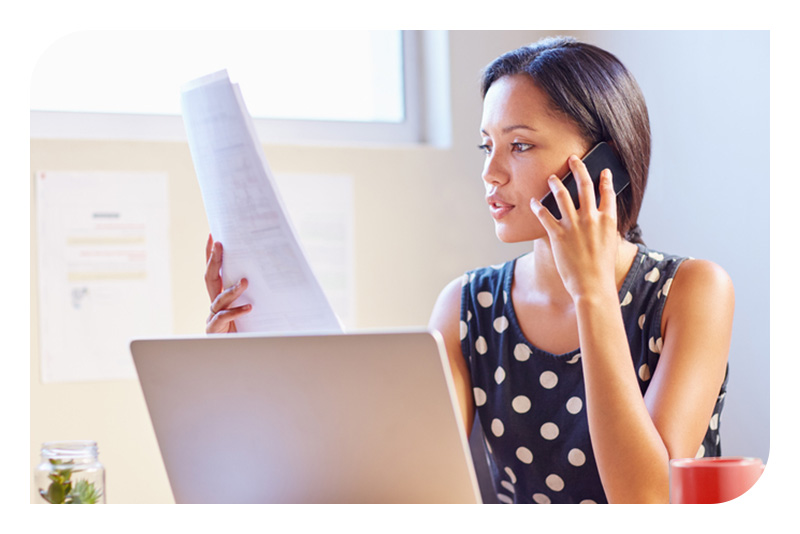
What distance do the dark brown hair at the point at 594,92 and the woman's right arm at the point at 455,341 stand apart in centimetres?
36

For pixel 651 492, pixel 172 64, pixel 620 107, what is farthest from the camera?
pixel 172 64

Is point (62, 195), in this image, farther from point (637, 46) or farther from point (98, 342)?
point (637, 46)

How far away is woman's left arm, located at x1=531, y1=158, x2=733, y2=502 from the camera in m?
0.96

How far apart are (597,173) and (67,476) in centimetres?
78

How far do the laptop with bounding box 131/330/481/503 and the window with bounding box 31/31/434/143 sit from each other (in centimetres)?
126

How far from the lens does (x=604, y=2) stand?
3.40ft

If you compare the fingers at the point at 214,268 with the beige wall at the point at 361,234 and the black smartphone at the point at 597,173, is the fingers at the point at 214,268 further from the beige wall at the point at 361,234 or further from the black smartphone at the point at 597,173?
the beige wall at the point at 361,234

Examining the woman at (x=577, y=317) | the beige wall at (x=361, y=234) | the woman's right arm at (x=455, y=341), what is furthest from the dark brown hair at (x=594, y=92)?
the beige wall at (x=361, y=234)

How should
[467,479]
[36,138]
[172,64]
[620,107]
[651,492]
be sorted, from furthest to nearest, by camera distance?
[172,64] < [36,138] < [620,107] < [651,492] < [467,479]

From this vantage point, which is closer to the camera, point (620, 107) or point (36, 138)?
point (620, 107)
